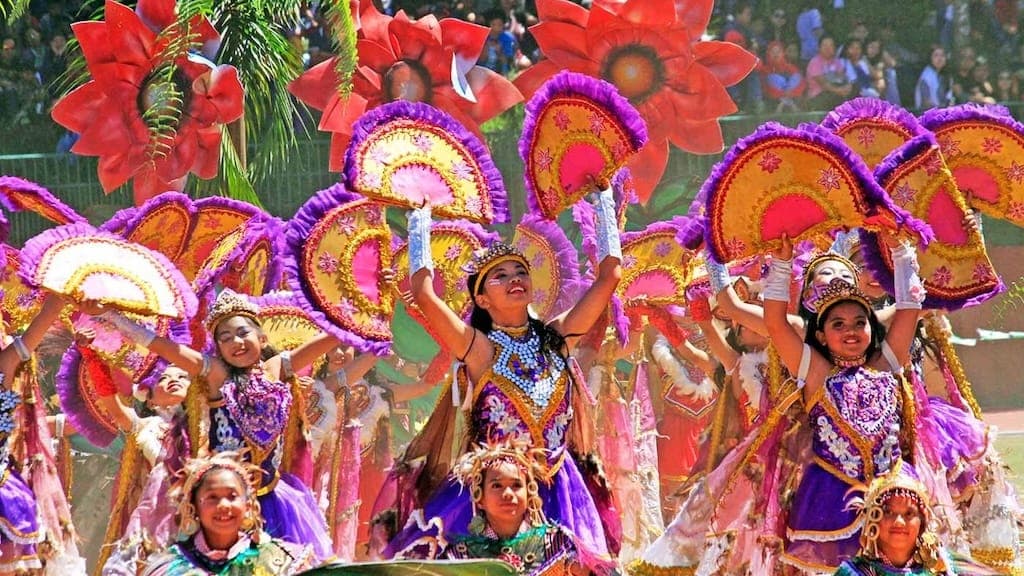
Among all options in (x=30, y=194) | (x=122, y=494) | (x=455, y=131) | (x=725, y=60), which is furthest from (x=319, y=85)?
(x=455, y=131)

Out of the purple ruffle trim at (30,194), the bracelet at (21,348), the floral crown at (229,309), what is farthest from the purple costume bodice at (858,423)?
the purple ruffle trim at (30,194)

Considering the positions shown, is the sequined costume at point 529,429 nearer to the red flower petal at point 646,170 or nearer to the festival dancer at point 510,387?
the festival dancer at point 510,387

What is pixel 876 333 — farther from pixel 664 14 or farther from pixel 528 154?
pixel 664 14

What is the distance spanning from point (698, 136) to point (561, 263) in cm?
276

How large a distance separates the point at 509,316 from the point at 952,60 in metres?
10.1

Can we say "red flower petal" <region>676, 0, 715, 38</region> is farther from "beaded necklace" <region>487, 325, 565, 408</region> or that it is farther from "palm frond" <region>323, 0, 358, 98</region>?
"beaded necklace" <region>487, 325, 565, 408</region>

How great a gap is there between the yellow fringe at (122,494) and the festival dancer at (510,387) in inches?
85.5

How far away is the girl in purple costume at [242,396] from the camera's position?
746cm

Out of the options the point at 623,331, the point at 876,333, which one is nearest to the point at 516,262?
the point at 876,333

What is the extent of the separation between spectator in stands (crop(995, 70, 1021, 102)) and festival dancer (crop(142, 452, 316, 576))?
37.5 feet

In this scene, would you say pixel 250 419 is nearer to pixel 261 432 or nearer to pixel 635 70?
pixel 261 432

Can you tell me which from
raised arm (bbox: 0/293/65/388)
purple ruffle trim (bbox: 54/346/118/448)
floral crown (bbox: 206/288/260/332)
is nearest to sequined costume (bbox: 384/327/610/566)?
floral crown (bbox: 206/288/260/332)

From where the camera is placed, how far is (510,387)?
21.1 ft

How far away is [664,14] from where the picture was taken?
11820mm
